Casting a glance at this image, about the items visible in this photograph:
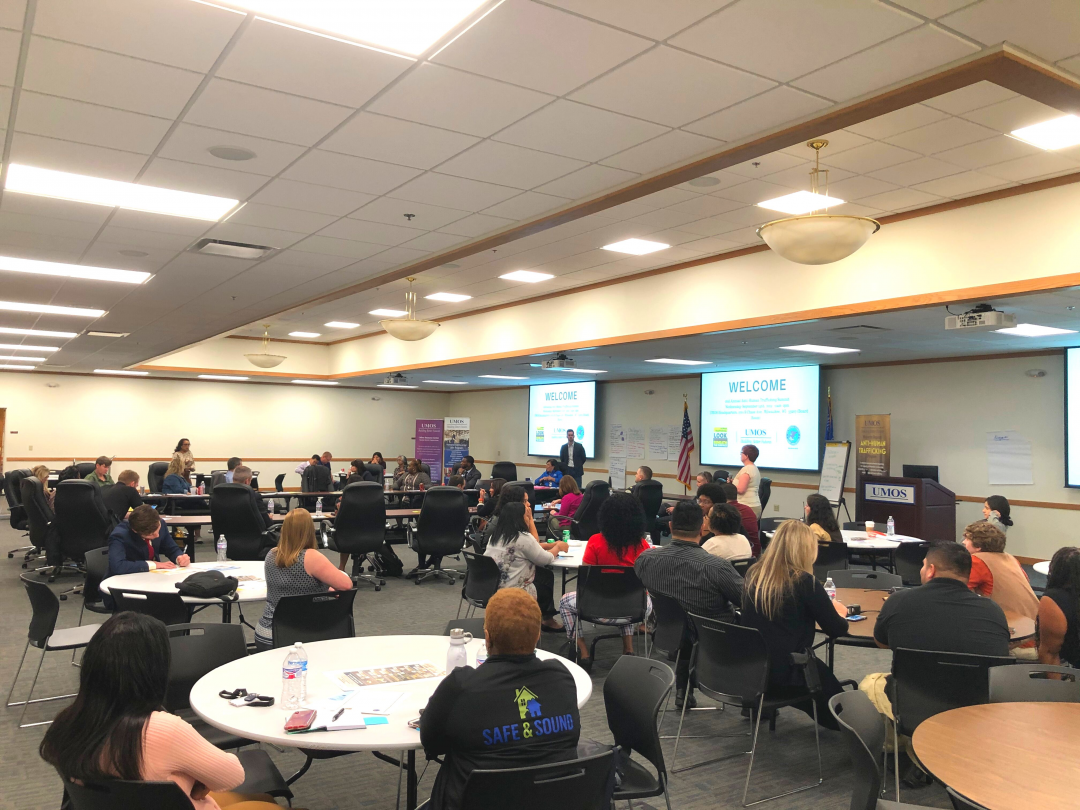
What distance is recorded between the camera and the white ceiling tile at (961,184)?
18.2 feet

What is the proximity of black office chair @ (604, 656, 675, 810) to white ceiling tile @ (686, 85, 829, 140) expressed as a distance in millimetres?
2563

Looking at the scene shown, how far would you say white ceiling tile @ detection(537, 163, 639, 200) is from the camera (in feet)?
14.6

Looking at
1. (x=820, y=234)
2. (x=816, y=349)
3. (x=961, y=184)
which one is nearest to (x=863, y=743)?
(x=820, y=234)

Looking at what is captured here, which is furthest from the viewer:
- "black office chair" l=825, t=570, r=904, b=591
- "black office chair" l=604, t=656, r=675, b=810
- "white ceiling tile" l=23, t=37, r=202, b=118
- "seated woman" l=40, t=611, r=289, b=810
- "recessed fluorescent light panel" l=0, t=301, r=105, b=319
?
"recessed fluorescent light panel" l=0, t=301, r=105, b=319

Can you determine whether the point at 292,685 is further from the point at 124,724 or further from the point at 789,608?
the point at 789,608

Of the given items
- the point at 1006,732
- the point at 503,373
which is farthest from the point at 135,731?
the point at 503,373

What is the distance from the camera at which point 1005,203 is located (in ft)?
19.2

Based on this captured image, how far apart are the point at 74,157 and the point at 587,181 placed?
297 cm

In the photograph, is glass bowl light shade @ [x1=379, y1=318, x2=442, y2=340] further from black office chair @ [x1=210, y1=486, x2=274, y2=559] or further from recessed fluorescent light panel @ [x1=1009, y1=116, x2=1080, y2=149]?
recessed fluorescent light panel @ [x1=1009, y1=116, x2=1080, y2=149]

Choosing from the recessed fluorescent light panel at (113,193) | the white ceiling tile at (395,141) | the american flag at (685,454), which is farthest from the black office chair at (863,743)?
the american flag at (685,454)

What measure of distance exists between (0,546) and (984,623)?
12688 mm

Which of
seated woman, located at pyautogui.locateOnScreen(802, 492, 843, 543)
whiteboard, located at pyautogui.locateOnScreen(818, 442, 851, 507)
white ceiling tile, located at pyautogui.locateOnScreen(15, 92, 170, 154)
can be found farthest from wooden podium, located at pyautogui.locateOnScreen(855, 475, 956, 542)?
white ceiling tile, located at pyautogui.locateOnScreen(15, 92, 170, 154)

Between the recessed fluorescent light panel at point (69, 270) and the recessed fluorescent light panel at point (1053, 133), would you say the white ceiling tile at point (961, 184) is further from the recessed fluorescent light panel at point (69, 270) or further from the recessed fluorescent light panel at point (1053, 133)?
the recessed fluorescent light panel at point (69, 270)

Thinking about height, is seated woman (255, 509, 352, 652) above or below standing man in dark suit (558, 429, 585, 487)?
below
